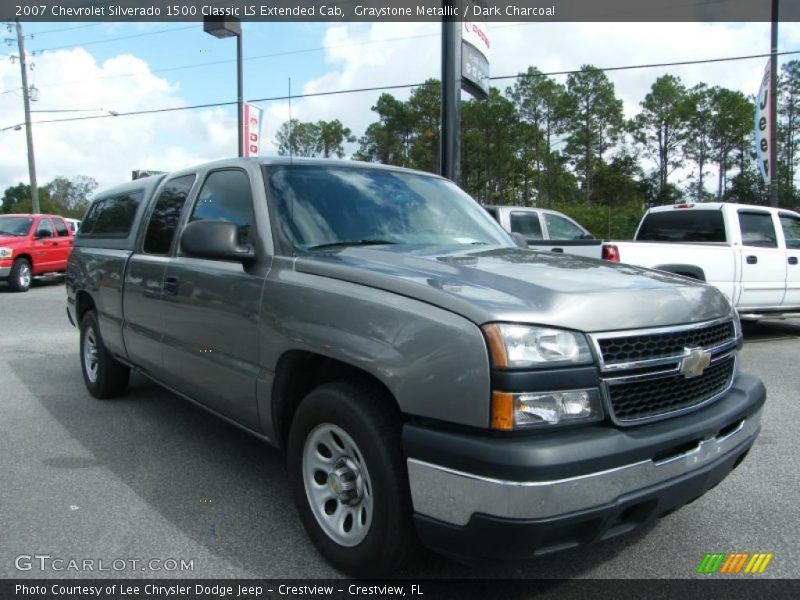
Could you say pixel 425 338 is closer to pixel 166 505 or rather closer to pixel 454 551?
pixel 454 551

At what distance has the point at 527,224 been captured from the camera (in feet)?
37.0

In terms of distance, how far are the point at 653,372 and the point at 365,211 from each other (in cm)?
180

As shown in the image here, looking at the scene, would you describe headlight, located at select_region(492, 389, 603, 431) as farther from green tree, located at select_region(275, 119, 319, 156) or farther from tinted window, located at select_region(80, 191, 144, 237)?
green tree, located at select_region(275, 119, 319, 156)

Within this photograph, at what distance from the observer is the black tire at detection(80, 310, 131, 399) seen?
17.5ft

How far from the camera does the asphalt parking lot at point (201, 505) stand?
2.77 metres

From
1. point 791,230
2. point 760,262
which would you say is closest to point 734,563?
point 760,262

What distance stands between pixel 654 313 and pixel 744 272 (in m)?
6.94

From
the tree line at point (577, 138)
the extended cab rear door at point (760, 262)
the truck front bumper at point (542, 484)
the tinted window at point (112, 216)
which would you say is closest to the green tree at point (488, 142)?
the tree line at point (577, 138)

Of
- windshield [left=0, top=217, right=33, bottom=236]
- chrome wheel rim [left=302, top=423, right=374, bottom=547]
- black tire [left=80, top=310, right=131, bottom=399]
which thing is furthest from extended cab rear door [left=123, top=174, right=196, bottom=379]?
windshield [left=0, top=217, right=33, bottom=236]

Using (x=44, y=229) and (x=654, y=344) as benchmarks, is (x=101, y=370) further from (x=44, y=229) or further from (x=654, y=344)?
(x=44, y=229)

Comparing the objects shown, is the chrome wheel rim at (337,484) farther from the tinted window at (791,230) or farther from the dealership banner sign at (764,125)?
the dealership banner sign at (764,125)

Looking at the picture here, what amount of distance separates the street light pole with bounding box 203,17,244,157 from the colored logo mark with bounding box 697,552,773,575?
1433cm

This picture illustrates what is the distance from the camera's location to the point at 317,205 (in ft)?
11.0

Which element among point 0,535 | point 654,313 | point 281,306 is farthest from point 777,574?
point 0,535
